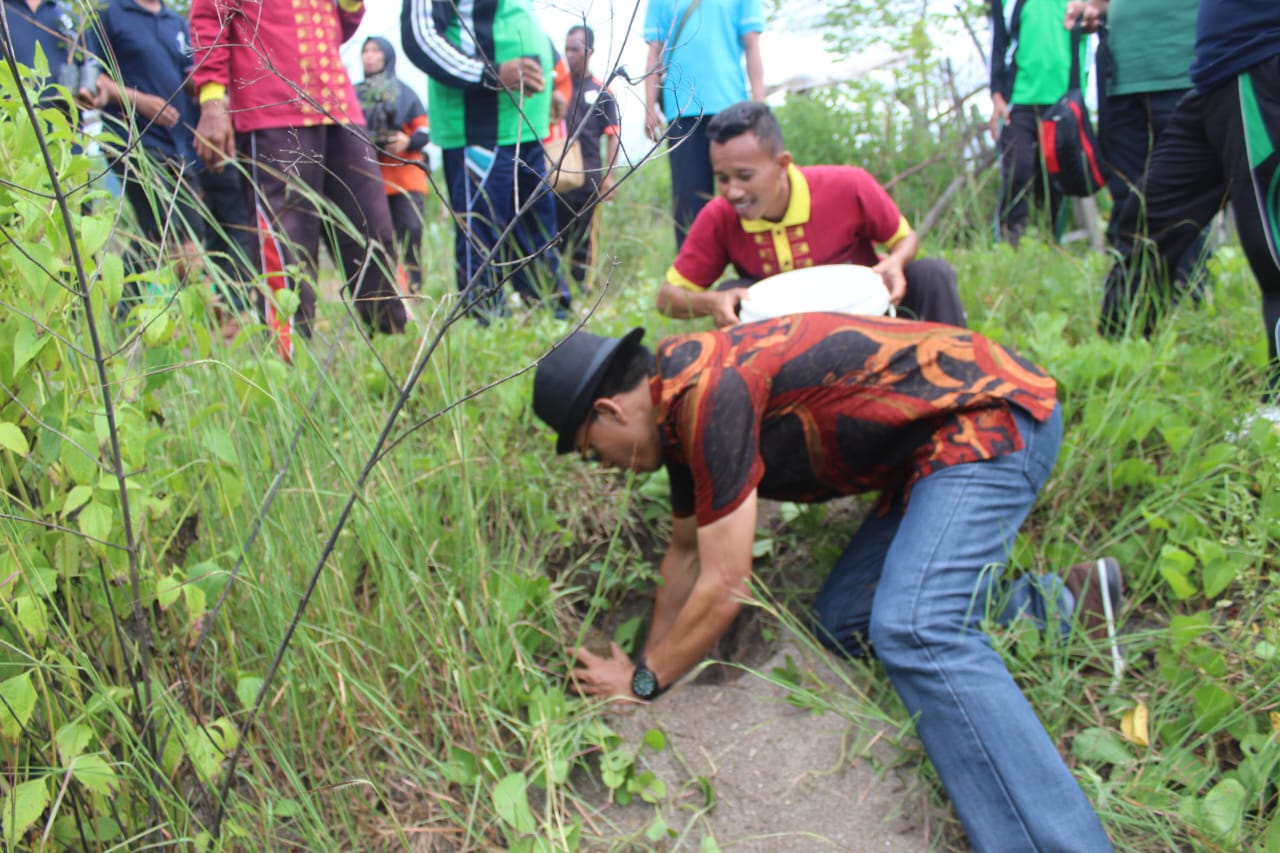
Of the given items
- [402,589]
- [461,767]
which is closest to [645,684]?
[461,767]

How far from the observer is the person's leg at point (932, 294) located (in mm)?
2980

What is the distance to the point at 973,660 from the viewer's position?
1859mm

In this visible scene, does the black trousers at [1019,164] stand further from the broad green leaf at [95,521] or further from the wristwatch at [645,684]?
the broad green leaf at [95,521]

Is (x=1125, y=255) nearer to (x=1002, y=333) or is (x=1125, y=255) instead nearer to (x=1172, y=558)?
(x=1002, y=333)

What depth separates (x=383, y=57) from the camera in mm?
4527

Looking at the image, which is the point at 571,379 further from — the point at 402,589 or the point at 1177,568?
the point at 1177,568

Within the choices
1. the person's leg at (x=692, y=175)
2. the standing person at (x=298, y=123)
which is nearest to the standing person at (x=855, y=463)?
the standing person at (x=298, y=123)

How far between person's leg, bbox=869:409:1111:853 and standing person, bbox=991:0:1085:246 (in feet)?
7.79

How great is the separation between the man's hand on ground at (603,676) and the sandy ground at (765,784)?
0.22ft

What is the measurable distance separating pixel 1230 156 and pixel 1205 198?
0.36 m

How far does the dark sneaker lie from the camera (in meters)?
2.25

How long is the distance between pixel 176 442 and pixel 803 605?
59.8 inches

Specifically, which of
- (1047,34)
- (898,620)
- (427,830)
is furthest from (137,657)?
(1047,34)

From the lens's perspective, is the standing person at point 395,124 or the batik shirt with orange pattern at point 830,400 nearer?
the batik shirt with orange pattern at point 830,400
